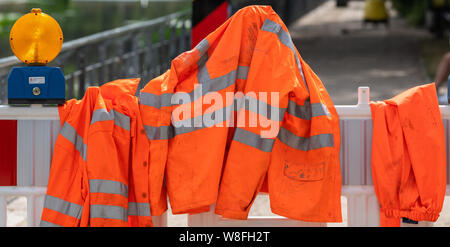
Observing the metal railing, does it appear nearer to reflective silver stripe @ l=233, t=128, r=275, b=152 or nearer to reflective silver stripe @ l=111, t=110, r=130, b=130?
reflective silver stripe @ l=111, t=110, r=130, b=130

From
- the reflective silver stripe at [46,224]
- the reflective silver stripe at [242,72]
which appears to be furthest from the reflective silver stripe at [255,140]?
the reflective silver stripe at [46,224]

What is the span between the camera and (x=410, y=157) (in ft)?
12.1

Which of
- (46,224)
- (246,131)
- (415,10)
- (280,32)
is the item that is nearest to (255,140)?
(246,131)

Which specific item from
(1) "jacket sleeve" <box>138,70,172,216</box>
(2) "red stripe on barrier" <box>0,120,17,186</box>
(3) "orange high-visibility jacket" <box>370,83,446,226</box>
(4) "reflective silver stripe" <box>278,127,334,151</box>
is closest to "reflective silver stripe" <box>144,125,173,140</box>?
(1) "jacket sleeve" <box>138,70,172,216</box>

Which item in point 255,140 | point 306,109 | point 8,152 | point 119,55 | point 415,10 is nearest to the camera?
point 255,140

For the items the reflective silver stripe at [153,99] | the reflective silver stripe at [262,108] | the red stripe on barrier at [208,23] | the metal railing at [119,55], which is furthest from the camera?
the metal railing at [119,55]

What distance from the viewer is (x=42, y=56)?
3795mm

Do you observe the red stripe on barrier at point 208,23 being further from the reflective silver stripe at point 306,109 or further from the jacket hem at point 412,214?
the jacket hem at point 412,214

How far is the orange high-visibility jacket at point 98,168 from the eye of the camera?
360cm

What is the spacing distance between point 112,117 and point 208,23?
3.53 m

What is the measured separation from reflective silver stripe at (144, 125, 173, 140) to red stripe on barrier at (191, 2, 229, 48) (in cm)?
337

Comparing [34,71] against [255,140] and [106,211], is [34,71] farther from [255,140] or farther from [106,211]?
[255,140]

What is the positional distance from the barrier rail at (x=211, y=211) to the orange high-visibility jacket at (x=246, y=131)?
0.38ft
